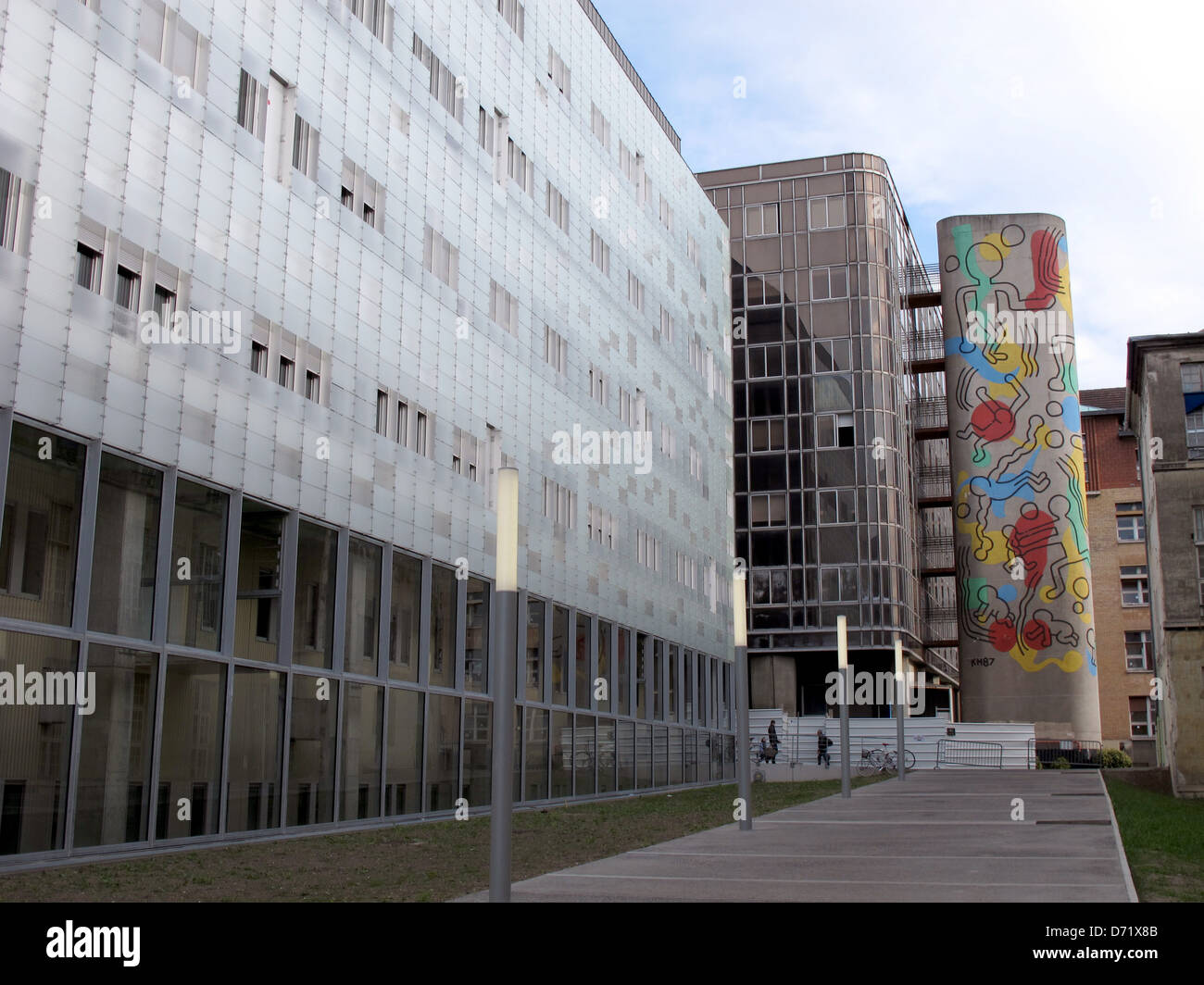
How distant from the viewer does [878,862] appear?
1419 cm

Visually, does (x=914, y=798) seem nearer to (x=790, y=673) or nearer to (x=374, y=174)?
(x=374, y=174)

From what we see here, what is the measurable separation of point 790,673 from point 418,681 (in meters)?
48.5

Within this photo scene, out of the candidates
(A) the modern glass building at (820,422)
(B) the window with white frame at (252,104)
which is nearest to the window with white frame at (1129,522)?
(A) the modern glass building at (820,422)

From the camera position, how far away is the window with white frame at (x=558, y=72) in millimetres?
38125

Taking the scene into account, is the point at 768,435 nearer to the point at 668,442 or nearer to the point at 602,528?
the point at 668,442

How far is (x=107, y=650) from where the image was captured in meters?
17.6

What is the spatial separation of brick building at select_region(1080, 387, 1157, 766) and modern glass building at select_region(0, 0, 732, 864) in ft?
193

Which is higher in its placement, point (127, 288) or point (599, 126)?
point (599, 126)

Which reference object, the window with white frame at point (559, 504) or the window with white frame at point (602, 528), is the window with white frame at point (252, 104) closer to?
the window with white frame at point (559, 504)

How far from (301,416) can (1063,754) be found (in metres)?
49.7

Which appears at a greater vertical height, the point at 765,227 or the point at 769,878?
the point at 765,227

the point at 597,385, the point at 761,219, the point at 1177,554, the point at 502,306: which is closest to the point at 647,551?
the point at 597,385

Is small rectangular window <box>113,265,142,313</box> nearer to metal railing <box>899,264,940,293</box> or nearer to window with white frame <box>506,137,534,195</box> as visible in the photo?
window with white frame <box>506,137,534,195</box>
